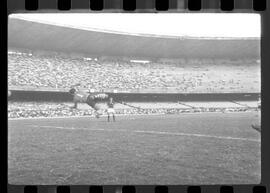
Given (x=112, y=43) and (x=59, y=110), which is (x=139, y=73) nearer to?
(x=112, y=43)

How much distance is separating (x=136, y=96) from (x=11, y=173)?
14659mm

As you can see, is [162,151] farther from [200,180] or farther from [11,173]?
[11,173]

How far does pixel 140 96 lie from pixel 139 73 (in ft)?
4.35

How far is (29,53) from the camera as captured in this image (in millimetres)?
22172

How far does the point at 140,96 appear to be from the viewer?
22.7 meters

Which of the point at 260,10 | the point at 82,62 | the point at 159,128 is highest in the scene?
the point at 260,10

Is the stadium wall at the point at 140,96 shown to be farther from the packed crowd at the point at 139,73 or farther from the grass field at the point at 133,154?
the grass field at the point at 133,154

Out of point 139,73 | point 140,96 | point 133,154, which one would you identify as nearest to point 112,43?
point 139,73

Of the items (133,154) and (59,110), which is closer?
(133,154)

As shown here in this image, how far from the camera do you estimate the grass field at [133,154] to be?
24.9 ft

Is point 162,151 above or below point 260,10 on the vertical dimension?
below

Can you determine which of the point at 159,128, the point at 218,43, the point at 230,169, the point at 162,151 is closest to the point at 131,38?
the point at 218,43

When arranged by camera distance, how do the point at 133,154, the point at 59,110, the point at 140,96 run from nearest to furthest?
1. the point at 133,154
2. the point at 59,110
3. the point at 140,96

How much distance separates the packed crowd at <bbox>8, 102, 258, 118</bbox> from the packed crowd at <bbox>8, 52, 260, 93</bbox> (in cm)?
106
